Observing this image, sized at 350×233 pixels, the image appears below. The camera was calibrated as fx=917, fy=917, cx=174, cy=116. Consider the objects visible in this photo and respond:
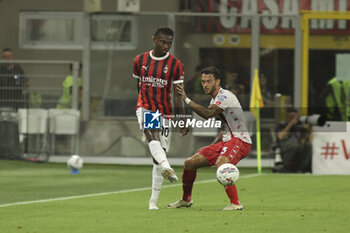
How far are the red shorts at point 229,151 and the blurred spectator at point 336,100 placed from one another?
407 inches

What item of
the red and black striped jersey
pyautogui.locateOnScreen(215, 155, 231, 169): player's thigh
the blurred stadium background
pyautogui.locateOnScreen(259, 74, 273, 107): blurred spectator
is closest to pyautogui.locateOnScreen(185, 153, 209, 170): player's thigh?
pyautogui.locateOnScreen(215, 155, 231, 169): player's thigh

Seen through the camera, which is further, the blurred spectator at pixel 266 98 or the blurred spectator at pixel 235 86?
the blurred spectator at pixel 235 86

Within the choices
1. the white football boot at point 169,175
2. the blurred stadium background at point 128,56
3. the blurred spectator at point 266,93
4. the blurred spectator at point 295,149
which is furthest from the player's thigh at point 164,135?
the blurred spectator at point 266,93

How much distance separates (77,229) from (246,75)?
1308 centimetres

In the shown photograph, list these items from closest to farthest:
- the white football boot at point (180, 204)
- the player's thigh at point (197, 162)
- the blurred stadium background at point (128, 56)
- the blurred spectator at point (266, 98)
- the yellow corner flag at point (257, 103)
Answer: the player's thigh at point (197, 162), the white football boot at point (180, 204), the yellow corner flag at point (257, 103), the blurred stadium background at point (128, 56), the blurred spectator at point (266, 98)

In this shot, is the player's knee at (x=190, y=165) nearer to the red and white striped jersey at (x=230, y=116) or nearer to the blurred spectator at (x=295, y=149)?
the red and white striped jersey at (x=230, y=116)

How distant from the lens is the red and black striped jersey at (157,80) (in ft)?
34.6

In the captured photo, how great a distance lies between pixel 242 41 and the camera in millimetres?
21266

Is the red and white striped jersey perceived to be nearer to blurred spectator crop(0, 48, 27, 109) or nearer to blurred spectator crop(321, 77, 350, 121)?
blurred spectator crop(321, 77, 350, 121)

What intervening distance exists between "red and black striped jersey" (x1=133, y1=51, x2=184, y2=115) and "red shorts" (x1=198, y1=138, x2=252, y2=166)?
66 cm

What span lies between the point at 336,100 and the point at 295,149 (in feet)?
8.32

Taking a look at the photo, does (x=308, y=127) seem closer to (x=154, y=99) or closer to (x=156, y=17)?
(x=156, y=17)

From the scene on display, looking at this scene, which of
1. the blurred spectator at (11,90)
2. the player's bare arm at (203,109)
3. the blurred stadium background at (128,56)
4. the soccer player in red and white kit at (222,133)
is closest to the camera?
the player's bare arm at (203,109)

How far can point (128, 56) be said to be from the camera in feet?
69.7
